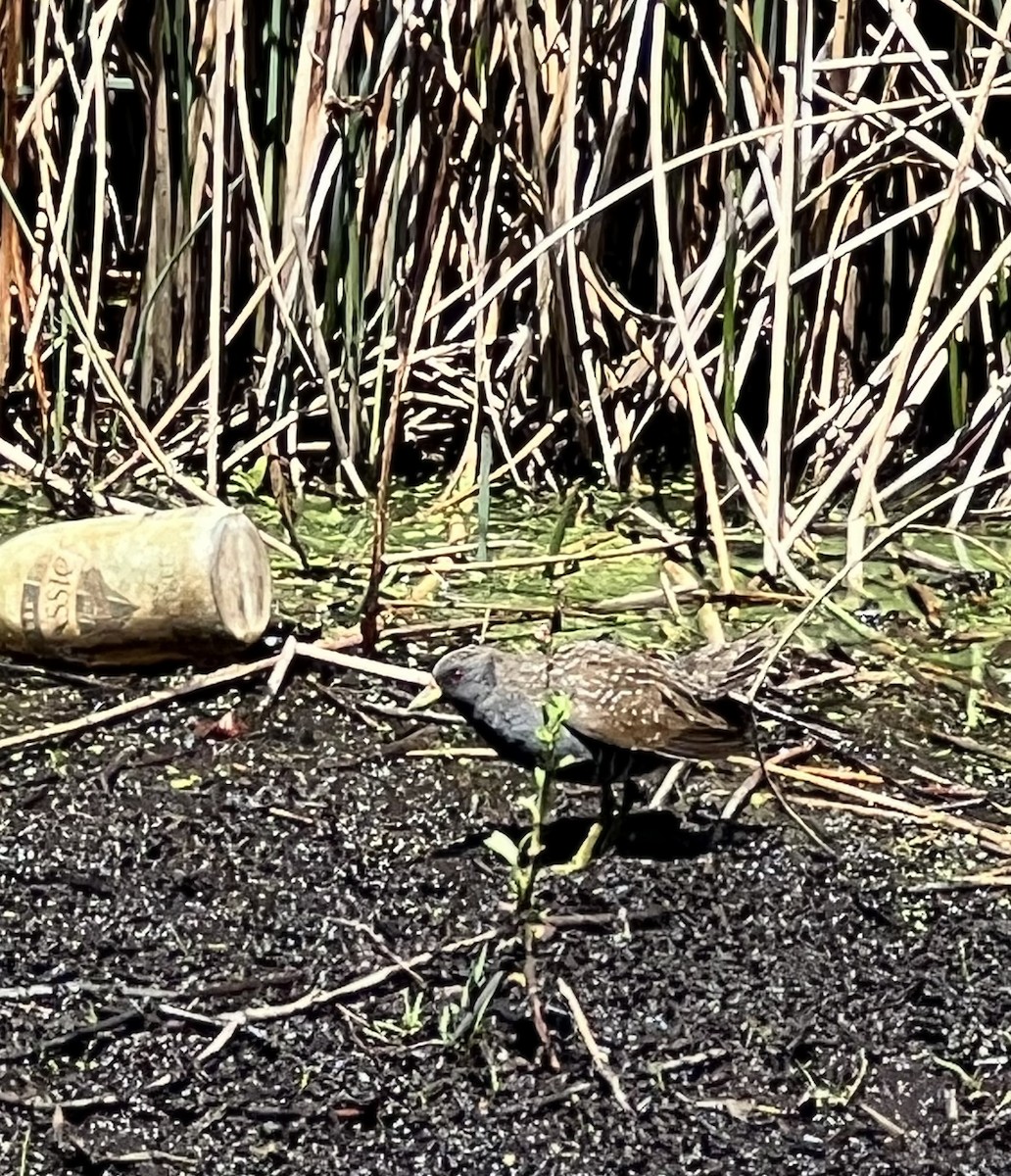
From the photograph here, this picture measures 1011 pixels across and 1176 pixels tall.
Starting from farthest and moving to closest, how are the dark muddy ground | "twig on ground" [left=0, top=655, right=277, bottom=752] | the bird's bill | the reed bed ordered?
the reed bed
the bird's bill
"twig on ground" [left=0, top=655, right=277, bottom=752]
the dark muddy ground

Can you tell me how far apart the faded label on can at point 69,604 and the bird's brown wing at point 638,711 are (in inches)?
28.8

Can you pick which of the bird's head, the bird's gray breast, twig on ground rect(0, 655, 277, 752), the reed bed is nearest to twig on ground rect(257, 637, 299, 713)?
twig on ground rect(0, 655, 277, 752)

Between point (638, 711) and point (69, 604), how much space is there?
0.95m

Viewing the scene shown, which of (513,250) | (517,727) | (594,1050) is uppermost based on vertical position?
(513,250)

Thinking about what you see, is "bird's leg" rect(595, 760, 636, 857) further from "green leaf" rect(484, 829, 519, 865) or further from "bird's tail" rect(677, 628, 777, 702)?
"green leaf" rect(484, 829, 519, 865)

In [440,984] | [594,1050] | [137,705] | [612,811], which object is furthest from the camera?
[137,705]

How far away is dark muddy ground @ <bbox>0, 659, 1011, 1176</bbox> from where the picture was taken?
80.3 inches

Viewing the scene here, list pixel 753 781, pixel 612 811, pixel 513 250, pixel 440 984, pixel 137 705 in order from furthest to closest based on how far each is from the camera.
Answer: pixel 513 250 < pixel 137 705 < pixel 753 781 < pixel 612 811 < pixel 440 984

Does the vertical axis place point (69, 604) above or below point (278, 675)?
above

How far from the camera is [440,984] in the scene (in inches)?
88.5

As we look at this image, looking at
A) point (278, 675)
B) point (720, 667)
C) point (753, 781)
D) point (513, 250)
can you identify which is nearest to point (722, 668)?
point (720, 667)

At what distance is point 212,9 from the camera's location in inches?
140

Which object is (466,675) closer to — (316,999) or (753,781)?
(753,781)

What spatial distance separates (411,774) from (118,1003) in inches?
26.1
